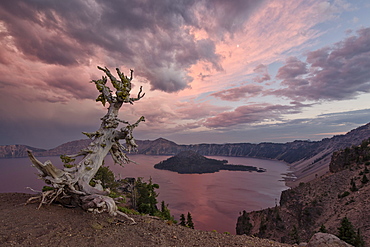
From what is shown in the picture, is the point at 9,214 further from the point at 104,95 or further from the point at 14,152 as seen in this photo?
the point at 14,152

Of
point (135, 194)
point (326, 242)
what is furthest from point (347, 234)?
point (135, 194)

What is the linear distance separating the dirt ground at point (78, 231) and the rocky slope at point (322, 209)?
37.9m

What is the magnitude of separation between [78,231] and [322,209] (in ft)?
203

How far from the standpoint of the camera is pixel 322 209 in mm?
48906

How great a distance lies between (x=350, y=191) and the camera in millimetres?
47812

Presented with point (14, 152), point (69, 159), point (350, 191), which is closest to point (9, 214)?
point (69, 159)

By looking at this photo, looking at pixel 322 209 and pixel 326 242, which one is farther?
pixel 322 209

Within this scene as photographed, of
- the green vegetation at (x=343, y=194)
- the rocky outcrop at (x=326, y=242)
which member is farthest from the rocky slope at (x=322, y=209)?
the rocky outcrop at (x=326, y=242)

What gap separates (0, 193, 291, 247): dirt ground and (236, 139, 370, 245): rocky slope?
124 ft

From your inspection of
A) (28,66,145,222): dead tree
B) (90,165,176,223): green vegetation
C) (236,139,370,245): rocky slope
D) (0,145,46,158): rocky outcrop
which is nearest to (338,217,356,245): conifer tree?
(236,139,370,245): rocky slope

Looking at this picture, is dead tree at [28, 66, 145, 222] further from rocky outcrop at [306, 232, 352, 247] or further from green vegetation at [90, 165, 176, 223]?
green vegetation at [90, 165, 176, 223]

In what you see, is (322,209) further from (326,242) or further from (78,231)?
(78,231)

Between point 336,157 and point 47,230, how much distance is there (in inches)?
4141

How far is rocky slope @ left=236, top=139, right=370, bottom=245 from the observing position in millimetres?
37312
